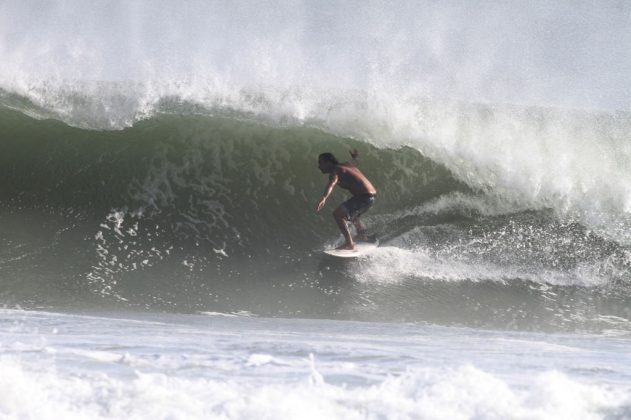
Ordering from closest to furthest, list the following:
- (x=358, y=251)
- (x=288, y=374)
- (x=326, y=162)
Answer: (x=288, y=374) < (x=326, y=162) < (x=358, y=251)

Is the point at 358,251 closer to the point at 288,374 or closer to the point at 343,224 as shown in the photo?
the point at 343,224

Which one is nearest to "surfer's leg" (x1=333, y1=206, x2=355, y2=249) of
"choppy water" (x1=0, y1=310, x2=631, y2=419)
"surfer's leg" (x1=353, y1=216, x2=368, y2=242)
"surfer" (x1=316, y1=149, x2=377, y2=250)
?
"surfer" (x1=316, y1=149, x2=377, y2=250)

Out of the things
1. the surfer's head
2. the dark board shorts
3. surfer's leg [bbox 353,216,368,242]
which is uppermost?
the surfer's head

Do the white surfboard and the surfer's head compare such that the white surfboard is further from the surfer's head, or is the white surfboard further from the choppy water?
the choppy water

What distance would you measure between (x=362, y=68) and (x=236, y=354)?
11454 millimetres

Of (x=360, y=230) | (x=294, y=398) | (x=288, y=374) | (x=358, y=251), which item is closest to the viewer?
(x=294, y=398)

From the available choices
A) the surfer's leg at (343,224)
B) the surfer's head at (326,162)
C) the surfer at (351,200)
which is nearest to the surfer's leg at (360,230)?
the surfer at (351,200)

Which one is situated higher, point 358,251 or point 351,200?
point 351,200

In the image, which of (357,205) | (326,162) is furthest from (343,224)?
(326,162)

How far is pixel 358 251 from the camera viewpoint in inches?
304

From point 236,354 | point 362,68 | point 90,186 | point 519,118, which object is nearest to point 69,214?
point 90,186

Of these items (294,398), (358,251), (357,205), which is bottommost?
(294,398)

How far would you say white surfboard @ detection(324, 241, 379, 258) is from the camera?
771 centimetres

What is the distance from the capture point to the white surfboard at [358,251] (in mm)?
7715
